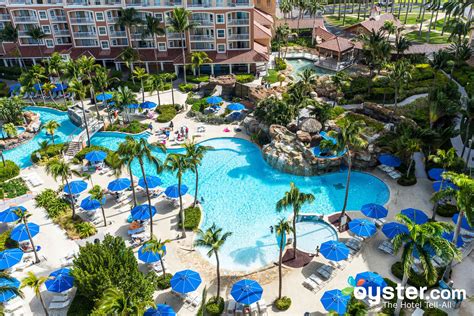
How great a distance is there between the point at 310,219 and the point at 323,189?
6616 mm

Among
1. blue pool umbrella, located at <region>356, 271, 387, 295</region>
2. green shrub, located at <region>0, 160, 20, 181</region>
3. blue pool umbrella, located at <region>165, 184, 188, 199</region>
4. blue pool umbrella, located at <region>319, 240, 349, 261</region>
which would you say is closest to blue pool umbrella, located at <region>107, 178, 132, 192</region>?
blue pool umbrella, located at <region>165, 184, 188, 199</region>

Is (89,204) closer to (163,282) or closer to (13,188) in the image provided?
(13,188)

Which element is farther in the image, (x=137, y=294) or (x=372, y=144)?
(x=372, y=144)

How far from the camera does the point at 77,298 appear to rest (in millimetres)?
33594

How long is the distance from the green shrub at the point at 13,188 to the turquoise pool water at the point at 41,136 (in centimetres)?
511

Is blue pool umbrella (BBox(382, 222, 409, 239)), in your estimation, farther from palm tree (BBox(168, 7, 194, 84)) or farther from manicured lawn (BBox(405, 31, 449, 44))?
manicured lawn (BBox(405, 31, 449, 44))

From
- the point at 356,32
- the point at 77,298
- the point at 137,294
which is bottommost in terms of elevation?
the point at 77,298

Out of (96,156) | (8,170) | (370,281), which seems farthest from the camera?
(96,156)

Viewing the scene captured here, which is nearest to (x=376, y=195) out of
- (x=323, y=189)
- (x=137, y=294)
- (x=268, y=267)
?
(x=323, y=189)

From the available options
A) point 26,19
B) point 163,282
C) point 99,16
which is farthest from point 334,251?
point 26,19

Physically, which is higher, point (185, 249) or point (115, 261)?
point (115, 261)

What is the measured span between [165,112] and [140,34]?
2231 centimetres

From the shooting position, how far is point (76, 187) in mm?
44625

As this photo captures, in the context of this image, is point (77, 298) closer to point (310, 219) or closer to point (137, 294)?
point (137, 294)
